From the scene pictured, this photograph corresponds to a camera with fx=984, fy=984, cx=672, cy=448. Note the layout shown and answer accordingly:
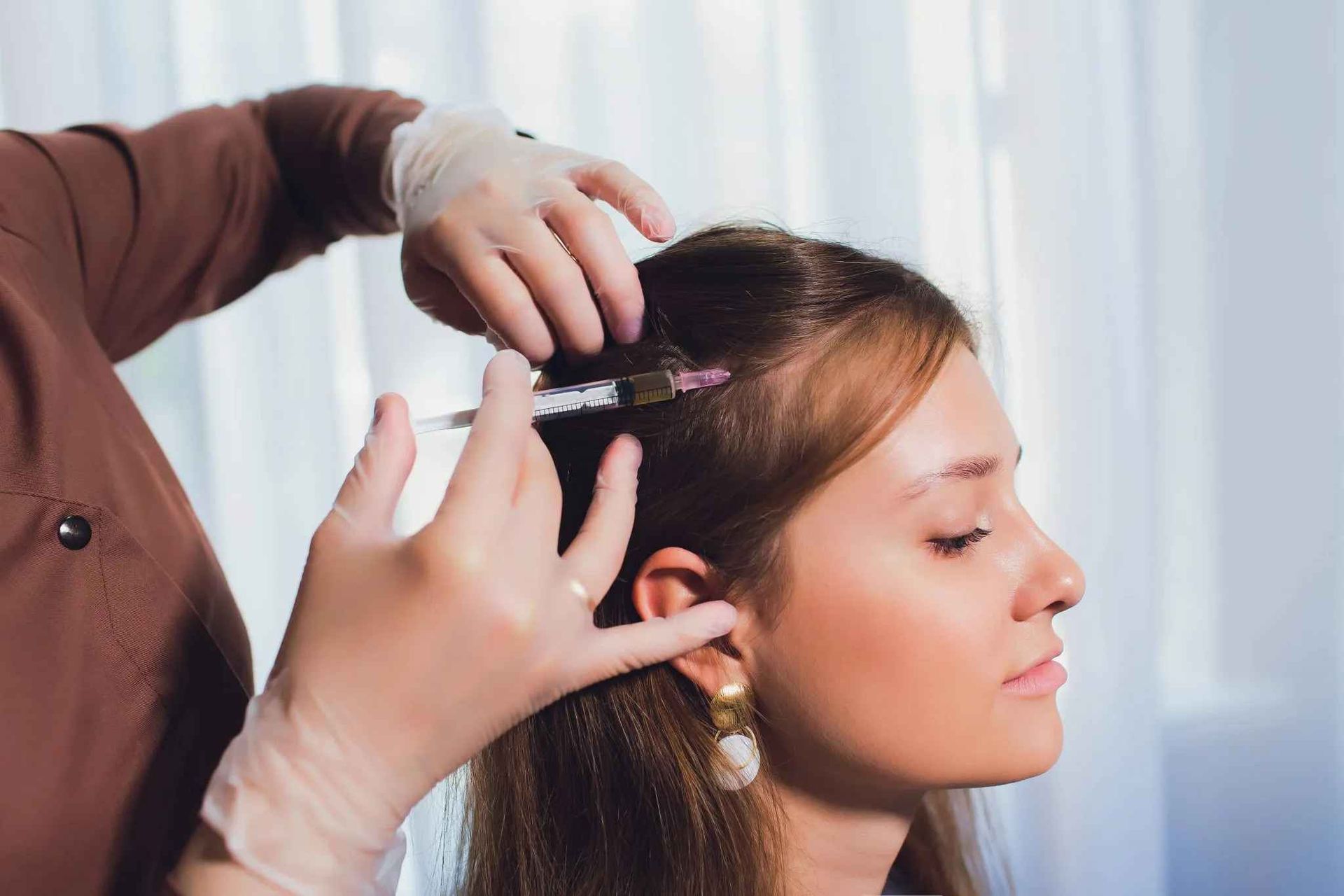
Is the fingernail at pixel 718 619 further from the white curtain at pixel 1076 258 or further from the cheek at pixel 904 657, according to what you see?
the white curtain at pixel 1076 258

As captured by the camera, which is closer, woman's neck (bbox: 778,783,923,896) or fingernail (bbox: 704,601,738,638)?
fingernail (bbox: 704,601,738,638)

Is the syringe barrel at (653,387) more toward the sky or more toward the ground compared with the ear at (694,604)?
more toward the sky

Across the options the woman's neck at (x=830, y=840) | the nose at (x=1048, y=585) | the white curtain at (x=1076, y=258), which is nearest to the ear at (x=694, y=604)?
the woman's neck at (x=830, y=840)

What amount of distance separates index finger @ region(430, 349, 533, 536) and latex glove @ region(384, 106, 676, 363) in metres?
0.11

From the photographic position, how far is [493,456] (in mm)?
724

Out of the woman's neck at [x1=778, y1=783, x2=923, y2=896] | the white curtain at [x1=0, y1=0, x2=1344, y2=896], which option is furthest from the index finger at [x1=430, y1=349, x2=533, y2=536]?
the white curtain at [x1=0, y1=0, x2=1344, y2=896]

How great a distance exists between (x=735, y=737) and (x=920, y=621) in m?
0.21

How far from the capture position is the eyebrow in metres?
0.88

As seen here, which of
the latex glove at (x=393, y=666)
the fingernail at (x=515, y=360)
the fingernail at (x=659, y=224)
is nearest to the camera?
the latex glove at (x=393, y=666)

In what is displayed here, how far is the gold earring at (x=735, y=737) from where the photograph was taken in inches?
36.6

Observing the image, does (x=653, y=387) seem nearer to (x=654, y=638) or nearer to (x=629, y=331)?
(x=629, y=331)

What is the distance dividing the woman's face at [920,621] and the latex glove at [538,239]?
0.89 ft

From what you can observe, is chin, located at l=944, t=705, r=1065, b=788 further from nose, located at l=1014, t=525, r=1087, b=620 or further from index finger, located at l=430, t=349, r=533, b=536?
index finger, located at l=430, t=349, r=533, b=536

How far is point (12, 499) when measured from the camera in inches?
30.4
